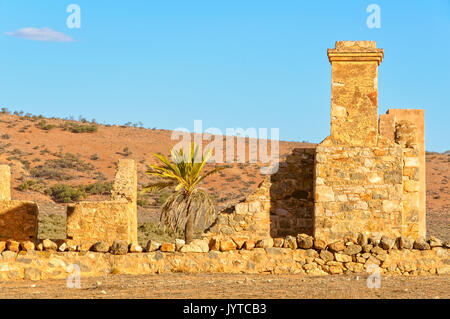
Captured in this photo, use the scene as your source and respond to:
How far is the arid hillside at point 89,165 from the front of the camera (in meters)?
34.8

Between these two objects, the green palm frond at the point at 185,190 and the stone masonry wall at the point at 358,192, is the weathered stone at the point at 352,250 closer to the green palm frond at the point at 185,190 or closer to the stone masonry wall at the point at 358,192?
the stone masonry wall at the point at 358,192

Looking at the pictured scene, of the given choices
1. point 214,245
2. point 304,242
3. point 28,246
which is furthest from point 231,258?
point 28,246

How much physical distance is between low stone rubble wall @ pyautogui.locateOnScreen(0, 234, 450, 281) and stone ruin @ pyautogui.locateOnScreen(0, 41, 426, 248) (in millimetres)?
1833

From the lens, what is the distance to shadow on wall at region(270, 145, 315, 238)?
12.9 metres

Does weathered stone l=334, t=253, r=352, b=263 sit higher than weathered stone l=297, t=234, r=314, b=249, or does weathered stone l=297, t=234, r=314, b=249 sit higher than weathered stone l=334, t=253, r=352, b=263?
weathered stone l=297, t=234, r=314, b=249

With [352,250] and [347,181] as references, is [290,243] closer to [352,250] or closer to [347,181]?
[352,250]

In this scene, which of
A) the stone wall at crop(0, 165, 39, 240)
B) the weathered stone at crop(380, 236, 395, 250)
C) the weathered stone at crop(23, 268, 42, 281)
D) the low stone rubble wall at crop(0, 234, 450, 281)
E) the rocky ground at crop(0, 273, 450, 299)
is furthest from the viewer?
the stone wall at crop(0, 165, 39, 240)

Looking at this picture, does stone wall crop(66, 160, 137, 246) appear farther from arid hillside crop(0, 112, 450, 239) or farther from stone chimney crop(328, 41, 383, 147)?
arid hillside crop(0, 112, 450, 239)

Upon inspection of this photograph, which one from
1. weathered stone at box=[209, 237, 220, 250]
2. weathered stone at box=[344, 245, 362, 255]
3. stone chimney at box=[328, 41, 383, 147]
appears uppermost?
stone chimney at box=[328, 41, 383, 147]

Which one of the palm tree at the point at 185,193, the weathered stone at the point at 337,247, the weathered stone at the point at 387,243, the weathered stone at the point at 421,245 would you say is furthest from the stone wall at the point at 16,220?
the weathered stone at the point at 421,245

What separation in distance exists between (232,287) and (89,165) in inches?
1422

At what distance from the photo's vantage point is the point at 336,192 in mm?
12375

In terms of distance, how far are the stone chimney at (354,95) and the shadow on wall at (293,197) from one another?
786mm

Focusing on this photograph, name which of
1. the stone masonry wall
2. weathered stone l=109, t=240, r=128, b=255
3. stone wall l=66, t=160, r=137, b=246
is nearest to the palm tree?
stone wall l=66, t=160, r=137, b=246
